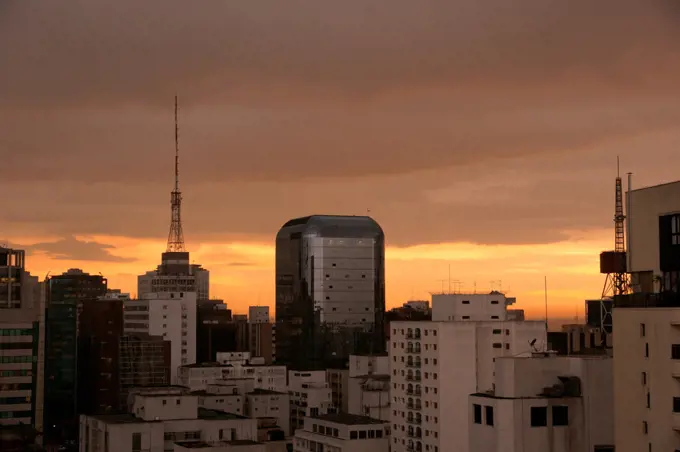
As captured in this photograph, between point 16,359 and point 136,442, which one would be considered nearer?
point 136,442

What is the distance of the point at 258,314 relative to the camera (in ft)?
604

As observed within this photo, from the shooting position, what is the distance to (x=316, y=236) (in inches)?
5989

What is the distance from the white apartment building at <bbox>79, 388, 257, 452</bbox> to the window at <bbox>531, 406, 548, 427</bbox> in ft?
104

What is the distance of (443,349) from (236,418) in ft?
45.8

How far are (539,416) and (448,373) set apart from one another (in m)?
28.3

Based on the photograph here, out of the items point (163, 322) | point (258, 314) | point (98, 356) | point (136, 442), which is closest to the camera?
point (136, 442)

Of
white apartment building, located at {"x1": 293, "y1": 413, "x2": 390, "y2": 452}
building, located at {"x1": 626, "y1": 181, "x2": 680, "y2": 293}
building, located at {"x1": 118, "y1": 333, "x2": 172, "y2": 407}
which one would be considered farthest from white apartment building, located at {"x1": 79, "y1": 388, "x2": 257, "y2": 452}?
building, located at {"x1": 118, "y1": 333, "x2": 172, "y2": 407}

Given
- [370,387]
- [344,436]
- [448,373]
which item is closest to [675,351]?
[448,373]

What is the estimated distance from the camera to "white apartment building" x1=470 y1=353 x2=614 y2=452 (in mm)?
44656

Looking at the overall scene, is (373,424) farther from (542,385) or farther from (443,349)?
(542,385)

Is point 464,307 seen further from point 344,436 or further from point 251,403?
point 251,403

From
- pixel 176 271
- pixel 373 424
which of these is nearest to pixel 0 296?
pixel 373 424

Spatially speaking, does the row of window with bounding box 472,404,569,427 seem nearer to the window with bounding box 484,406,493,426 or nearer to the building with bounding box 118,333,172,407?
the window with bounding box 484,406,493,426

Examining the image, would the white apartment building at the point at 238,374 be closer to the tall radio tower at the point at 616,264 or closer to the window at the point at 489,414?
the tall radio tower at the point at 616,264
